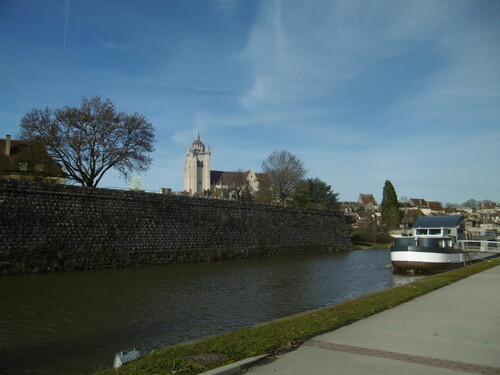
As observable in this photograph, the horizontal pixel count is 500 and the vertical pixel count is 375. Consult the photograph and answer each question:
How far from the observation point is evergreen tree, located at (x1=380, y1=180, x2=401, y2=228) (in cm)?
6831

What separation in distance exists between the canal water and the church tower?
4431 inches

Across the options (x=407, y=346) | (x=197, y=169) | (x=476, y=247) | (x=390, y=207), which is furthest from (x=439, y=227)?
(x=197, y=169)

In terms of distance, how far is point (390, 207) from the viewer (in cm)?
6994

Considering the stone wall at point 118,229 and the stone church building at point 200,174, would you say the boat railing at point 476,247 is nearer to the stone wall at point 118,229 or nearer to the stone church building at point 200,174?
the stone wall at point 118,229

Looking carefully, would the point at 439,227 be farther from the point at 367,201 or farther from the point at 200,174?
the point at 200,174

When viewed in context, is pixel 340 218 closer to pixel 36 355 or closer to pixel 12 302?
pixel 12 302

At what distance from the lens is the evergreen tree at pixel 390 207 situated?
68.3 metres

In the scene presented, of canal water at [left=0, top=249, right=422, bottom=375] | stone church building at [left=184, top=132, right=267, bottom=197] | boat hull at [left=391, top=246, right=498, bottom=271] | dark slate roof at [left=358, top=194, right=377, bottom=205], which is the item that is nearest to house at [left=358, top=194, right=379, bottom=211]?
dark slate roof at [left=358, top=194, right=377, bottom=205]

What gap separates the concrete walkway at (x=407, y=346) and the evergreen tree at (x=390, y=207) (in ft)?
205

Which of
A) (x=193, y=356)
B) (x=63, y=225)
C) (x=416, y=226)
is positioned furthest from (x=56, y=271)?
(x=416, y=226)

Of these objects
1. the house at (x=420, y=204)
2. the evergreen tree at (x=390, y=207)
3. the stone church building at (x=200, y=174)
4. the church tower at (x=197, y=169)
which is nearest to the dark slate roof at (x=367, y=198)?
the house at (x=420, y=204)

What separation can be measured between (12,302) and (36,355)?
5685 mm

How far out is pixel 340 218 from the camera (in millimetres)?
46438

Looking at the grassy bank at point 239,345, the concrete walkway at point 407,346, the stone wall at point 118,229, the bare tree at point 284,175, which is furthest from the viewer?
the bare tree at point 284,175
